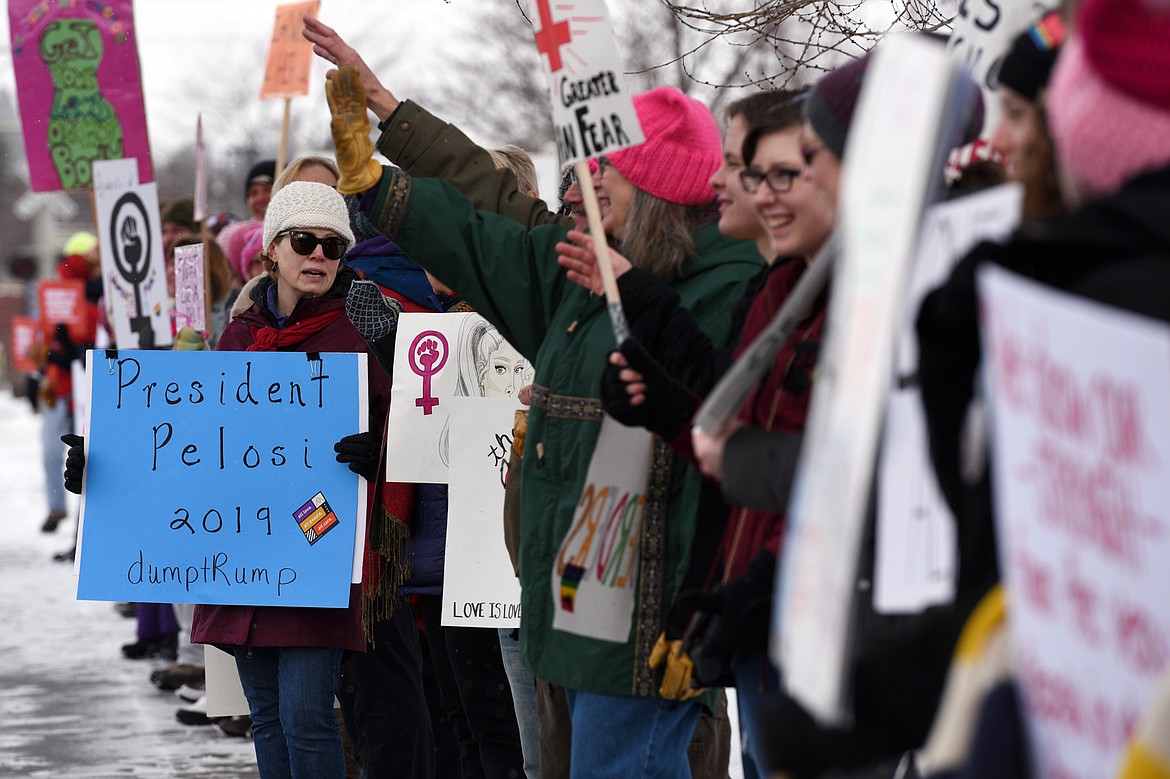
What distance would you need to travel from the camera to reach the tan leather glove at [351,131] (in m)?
3.73

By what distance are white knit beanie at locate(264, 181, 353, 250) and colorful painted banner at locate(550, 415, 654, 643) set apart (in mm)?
1679

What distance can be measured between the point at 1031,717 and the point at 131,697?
22.2 feet

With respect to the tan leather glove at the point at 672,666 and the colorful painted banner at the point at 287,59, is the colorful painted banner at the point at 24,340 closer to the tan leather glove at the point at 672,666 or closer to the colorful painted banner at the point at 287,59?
the colorful painted banner at the point at 287,59

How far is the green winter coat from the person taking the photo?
3527 mm

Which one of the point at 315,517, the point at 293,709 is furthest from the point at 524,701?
the point at 315,517

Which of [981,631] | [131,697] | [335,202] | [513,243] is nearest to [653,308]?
[513,243]

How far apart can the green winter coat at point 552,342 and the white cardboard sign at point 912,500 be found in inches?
54.6

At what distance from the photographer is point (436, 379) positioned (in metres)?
5.12

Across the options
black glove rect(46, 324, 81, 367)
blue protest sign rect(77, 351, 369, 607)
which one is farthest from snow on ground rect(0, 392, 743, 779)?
blue protest sign rect(77, 351, 369, 607)

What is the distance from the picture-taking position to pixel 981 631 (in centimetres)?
182

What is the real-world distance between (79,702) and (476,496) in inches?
140

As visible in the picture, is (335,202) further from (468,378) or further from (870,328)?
(870,328)

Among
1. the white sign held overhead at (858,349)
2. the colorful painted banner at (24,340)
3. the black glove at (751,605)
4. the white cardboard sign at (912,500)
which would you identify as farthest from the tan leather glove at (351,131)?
the colorful painted banner at (24,340)

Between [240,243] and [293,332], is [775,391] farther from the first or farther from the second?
[240,243]
